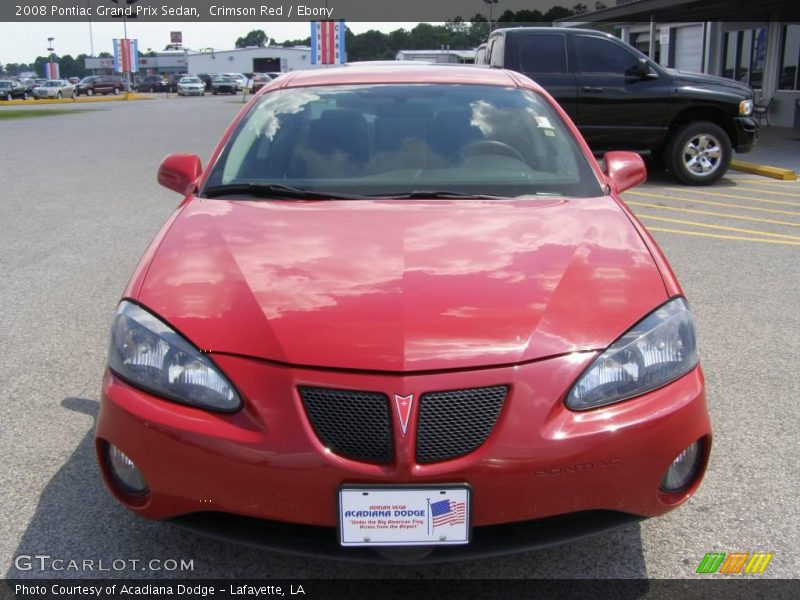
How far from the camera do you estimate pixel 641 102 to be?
36.5ft

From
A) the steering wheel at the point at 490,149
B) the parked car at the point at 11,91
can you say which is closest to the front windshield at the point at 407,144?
the steering wheel at the point at 490,149

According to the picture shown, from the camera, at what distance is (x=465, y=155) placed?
11.6 feet

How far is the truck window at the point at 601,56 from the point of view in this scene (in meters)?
11.3

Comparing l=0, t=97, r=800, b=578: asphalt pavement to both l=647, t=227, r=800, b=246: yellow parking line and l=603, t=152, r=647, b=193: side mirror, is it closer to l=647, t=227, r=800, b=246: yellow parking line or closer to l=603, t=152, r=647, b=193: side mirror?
l=647, t=227, r=800, b=246: yellow parking line

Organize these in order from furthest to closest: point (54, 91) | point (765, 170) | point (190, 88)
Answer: point (190, 88)
point (54, 91)
point (765, 170)

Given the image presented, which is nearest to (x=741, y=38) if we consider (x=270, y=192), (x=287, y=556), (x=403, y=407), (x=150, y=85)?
Result: (x=270, y=192)

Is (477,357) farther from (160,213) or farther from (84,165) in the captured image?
(84,165)

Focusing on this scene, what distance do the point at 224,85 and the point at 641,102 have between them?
55.7 metres

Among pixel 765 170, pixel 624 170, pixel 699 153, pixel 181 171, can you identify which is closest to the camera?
pixel 181 171

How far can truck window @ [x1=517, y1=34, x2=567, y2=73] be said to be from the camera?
1155 centimetres

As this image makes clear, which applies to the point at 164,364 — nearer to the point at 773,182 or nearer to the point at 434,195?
the point at 434,195

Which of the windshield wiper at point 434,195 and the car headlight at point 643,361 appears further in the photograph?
the windshield wiper at point 434,195

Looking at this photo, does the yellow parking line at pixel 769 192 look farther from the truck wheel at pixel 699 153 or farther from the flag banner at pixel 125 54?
the flag banner at pixel 125 54

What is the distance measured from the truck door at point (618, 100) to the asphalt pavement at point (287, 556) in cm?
184
